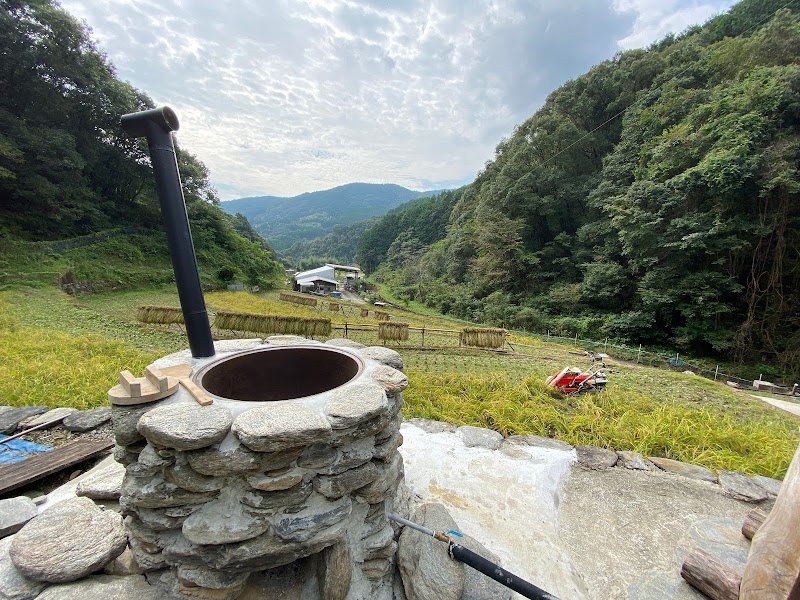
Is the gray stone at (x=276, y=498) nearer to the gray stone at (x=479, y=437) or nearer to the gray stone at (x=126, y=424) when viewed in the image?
the gray stone at (x=126, y=424)

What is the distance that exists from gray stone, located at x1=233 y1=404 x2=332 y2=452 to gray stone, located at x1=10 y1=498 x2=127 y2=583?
132cm

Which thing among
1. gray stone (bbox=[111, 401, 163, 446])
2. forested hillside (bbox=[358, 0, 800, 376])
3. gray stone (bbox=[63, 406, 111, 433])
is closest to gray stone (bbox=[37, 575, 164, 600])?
gray stone (bbox=[111, 401, 163, 446])

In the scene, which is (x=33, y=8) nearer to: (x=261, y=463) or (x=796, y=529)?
(x=261, y=463)

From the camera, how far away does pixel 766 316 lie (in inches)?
498

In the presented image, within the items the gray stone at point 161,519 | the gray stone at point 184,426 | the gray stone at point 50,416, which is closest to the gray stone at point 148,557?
the gray stone at point 161,519

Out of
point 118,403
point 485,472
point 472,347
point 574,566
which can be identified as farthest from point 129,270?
point 574,566

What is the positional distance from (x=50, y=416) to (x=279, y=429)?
4.48 meters

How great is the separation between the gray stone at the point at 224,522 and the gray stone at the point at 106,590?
0.59 m

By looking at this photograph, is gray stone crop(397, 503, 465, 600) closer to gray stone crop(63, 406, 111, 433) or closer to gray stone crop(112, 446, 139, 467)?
gray stone crop(112, 446, 139, 467)

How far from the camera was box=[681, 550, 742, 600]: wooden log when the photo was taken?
6.48ft

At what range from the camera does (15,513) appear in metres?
2.44

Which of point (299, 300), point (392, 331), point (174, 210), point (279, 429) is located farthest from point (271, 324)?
point (299, 300)

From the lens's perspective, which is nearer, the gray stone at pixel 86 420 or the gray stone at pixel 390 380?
the gray stone at pixel 390 380

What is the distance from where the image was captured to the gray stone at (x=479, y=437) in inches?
152
